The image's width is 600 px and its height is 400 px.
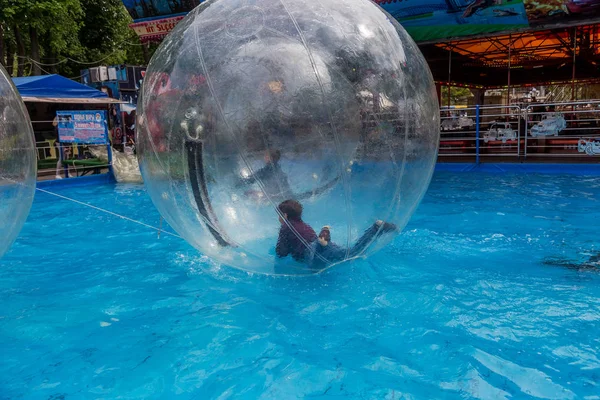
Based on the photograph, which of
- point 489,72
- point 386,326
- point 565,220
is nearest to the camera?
point 386,326

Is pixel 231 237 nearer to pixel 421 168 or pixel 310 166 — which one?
pixel 310 166

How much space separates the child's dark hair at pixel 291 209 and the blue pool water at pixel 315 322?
35.8 inches

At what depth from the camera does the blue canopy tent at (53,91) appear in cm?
1309

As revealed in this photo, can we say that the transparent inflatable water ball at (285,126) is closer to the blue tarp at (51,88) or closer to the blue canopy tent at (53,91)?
the blue canopy tent at (53,91)

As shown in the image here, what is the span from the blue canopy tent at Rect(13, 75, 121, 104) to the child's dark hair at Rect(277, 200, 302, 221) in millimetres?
11123

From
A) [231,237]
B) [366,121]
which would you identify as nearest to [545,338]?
[366,121]

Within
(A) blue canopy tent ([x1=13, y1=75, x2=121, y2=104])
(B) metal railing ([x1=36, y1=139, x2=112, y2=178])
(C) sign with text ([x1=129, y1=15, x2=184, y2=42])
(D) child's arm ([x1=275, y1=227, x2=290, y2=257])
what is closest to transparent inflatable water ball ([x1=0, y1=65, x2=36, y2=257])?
(D) child's arm ([x1=275, y1=227, x2=290, y2=257])

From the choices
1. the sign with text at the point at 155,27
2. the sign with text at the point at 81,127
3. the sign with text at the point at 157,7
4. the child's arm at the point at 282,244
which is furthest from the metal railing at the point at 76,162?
the child's arm at the point at 282,244

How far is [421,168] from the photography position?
400 cm

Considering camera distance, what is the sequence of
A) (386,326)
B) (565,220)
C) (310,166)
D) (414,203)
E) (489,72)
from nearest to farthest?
(310,166)
(386,326)
(414,203)
(565,220)
(489,72)

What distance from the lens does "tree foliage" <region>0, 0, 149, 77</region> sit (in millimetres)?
16578

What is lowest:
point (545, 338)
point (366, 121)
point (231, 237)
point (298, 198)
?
point (545, 338)

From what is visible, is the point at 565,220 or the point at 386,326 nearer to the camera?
the point at 386,326

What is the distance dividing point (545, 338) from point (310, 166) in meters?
2.03
